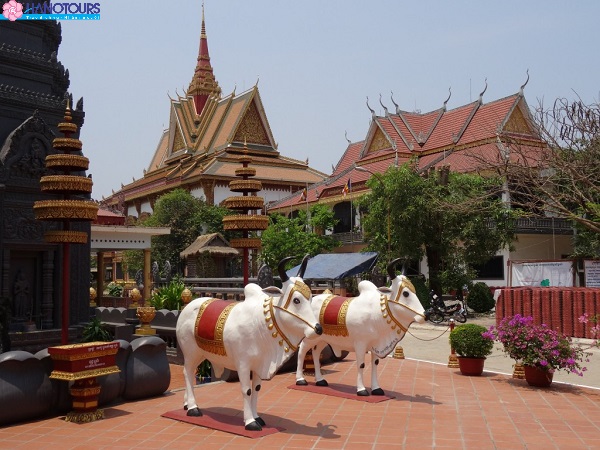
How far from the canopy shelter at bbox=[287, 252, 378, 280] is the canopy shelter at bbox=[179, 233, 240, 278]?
266 centimetres

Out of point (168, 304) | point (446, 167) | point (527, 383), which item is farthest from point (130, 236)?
point (527, 383)

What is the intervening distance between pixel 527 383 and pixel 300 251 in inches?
820

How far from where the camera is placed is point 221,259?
77.7 feet

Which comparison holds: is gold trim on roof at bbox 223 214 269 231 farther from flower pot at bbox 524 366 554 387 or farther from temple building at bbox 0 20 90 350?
flower pot at bbox 524 366 554 387

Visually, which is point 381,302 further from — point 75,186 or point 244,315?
point 75,186

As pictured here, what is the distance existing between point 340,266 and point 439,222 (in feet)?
13.6

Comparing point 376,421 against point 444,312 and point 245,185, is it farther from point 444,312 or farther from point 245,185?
point 444,312

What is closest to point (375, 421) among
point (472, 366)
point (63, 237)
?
point (472, 366)

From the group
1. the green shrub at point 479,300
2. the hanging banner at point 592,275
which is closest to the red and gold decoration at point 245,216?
the hanging banner at point 592,275

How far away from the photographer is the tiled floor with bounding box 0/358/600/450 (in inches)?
261

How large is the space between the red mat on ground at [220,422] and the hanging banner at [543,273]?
1459cm

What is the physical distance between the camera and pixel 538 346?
9.60 meters

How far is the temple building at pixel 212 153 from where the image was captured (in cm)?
4456

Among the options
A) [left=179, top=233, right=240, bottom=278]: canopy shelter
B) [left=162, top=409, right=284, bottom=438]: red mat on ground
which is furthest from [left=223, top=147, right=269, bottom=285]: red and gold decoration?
[left=179, top=233, right=240, bottom=278]: canopy shelter
